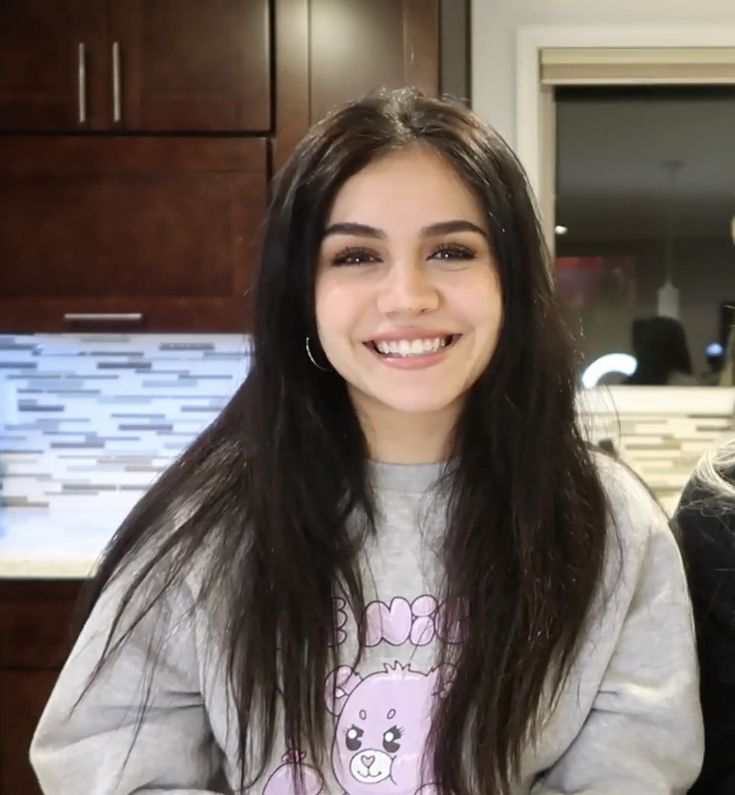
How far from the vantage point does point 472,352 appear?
939 millimetres

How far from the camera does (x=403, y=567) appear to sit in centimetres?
98

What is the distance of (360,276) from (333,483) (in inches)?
9.0

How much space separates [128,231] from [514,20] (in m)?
1.07

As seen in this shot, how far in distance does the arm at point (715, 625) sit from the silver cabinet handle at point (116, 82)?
150cm

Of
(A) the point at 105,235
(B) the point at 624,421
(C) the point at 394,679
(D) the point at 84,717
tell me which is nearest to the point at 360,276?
(C) the point at 394,679

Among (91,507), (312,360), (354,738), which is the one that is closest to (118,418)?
(91,507)

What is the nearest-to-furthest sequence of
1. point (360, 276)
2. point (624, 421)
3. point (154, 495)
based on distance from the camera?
1. point (360, 276)
2. point (154, 495)
3. point (624, 421)

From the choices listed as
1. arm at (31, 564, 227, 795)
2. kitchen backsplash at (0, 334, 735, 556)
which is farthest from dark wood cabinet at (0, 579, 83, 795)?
arm at (31, 564, 227, 795)

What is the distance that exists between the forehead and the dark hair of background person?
1.57m

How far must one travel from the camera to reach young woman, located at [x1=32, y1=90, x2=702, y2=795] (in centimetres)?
93

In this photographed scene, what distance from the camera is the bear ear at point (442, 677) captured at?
938 millimetres

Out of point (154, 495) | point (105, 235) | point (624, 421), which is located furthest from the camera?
point (624, 421)

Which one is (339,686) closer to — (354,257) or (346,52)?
(354,257)

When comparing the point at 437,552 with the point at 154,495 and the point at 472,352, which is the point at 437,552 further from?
the point at 154,495
